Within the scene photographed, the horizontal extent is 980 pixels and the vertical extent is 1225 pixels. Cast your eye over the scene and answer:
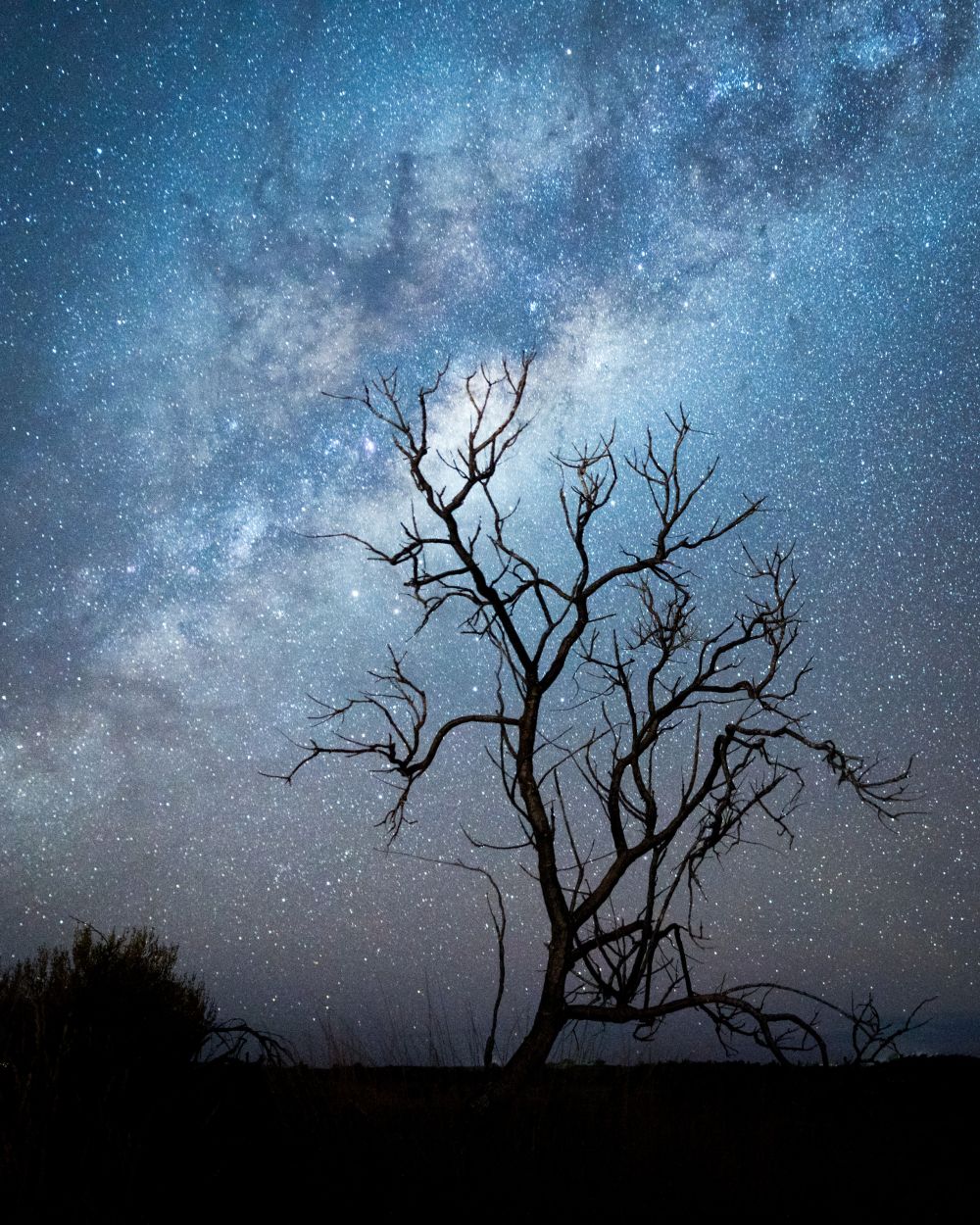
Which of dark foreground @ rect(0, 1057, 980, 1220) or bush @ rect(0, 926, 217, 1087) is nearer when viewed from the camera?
dark foreground @ rect(0, 1057, 980, 1220)

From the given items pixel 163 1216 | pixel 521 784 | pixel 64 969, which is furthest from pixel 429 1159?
pixel 64 969

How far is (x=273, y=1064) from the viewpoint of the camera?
7.53m

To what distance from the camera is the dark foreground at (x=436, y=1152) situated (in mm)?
5590

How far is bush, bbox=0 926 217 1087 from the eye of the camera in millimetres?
7645

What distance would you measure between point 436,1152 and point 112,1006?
466 cm

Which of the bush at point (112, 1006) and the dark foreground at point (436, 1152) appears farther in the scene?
the bush at point (112, 1006)

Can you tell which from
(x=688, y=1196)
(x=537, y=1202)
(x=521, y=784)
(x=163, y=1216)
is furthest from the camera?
(x=521, y=784)

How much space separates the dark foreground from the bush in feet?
2.14

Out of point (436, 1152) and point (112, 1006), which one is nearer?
point (436, 1152)

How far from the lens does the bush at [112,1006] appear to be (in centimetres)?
764

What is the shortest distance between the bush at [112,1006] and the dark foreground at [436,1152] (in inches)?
25.6

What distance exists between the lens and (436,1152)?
6117 millimetres

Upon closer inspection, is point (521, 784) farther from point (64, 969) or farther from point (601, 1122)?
point (64, 969)

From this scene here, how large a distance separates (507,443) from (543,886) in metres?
3.68
